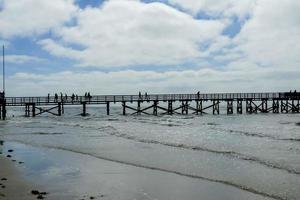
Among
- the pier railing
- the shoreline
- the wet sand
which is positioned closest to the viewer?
the shoreline

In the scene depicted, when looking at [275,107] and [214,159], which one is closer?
[214,159]

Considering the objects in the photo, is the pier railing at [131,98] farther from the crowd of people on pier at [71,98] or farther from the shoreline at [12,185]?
the shoreline at [12,185]

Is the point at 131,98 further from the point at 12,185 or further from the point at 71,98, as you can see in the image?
the point at 12,185

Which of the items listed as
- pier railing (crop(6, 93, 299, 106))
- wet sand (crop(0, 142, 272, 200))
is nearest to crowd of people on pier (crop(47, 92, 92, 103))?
pier railing (crop(6, 93, 299, 106))

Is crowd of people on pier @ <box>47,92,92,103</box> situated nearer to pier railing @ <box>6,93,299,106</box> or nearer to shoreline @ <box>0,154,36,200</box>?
pier railing @ <box>6,93,299,106</box>

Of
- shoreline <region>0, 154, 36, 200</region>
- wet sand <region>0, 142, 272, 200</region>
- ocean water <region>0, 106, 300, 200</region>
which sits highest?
shoreline <region>0, 154, 36, 200</region>

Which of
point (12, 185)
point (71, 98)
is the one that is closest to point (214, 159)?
point (12, 185)

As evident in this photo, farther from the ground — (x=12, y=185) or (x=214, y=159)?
(x=12, y=185)

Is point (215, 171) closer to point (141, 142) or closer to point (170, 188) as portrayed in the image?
point (170, 188)

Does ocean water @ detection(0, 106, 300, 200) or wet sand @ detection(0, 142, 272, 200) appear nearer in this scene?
wet sand @ detection(0, 142, 272, 200)

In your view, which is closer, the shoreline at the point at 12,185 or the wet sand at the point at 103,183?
the shoreline at the point at 12,185

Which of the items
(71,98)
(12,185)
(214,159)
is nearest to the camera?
(12,185)

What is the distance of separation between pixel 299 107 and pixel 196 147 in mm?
55855

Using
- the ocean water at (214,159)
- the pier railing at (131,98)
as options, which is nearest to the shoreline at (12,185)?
the ocean water at (214,159)
